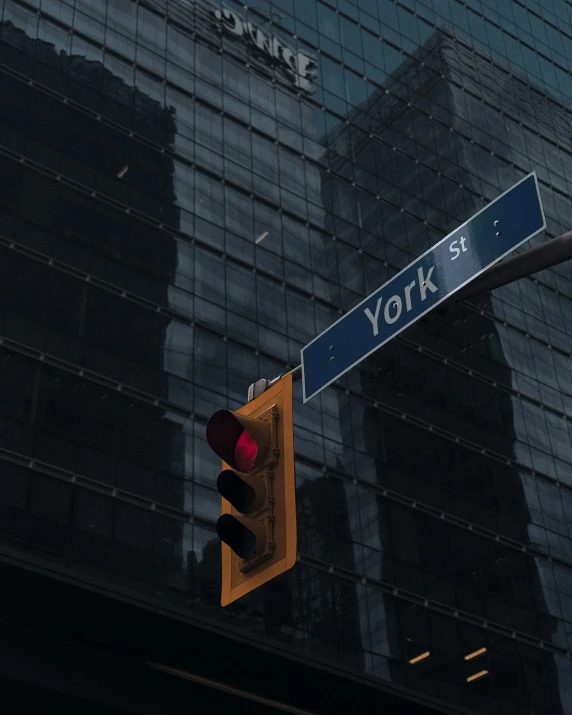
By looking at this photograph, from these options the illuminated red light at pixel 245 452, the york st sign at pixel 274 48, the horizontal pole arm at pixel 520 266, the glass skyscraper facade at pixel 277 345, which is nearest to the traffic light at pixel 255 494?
the illuminated red light at pixel 245 452

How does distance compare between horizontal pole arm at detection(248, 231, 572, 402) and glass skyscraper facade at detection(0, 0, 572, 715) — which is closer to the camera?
horizontal pole arm at detection(248, 231, 572, 402)

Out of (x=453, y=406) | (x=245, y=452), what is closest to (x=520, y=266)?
(x=245, y=452)

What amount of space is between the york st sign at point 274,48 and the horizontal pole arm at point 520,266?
145 ft

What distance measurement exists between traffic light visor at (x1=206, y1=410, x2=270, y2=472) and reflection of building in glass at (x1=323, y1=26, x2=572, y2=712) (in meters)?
30.9

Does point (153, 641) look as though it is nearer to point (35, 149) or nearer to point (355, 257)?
point (35, 149)

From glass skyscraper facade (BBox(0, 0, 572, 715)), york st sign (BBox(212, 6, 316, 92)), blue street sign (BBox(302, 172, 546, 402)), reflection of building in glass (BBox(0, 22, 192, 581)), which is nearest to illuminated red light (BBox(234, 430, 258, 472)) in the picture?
blue street sign (BBox(302, 172, 546, 402))

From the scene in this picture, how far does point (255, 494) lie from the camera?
859 centimetres

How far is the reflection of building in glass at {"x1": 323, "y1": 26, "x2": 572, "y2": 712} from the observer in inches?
1634

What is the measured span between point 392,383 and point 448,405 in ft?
8.90

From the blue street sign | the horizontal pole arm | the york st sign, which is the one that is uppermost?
the york st sign

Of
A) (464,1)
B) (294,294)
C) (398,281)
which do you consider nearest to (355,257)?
(294,294)

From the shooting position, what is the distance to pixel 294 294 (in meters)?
45.3

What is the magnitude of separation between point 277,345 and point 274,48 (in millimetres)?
15356

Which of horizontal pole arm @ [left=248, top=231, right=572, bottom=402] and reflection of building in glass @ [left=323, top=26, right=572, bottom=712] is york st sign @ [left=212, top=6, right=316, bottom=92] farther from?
horizontal pole arm @ [left=248, top=231, right=572, bottom=402]
